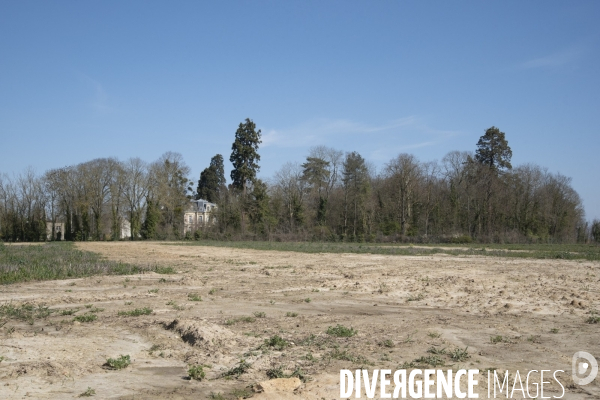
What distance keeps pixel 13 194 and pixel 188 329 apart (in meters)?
87.2

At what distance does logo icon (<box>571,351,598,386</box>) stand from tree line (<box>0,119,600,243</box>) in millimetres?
54245

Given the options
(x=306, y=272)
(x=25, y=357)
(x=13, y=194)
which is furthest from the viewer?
(x=13, y=194)

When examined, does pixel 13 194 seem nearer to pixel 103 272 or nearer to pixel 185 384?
pixel 103 272

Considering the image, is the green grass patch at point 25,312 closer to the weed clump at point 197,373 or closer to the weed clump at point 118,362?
the weed clump at point 118,362

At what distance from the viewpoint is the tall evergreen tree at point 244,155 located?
77.1 metres

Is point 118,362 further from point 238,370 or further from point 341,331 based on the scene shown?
point 341,331

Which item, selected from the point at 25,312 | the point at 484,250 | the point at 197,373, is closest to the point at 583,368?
the point at 197,373

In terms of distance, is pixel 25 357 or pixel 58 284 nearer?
pixel 25 357

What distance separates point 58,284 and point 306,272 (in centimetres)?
1077

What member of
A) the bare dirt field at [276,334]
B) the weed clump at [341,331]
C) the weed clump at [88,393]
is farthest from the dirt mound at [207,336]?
the weed clump at [88,393]

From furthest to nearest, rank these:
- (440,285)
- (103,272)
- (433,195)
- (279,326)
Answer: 1. (433,195)
2. (103,272)
3. (440,285)
4. (279,326)

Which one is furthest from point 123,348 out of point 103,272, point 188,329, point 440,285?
point 103,272

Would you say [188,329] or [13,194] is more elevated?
[13,194]

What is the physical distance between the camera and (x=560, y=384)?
7.09 meters
